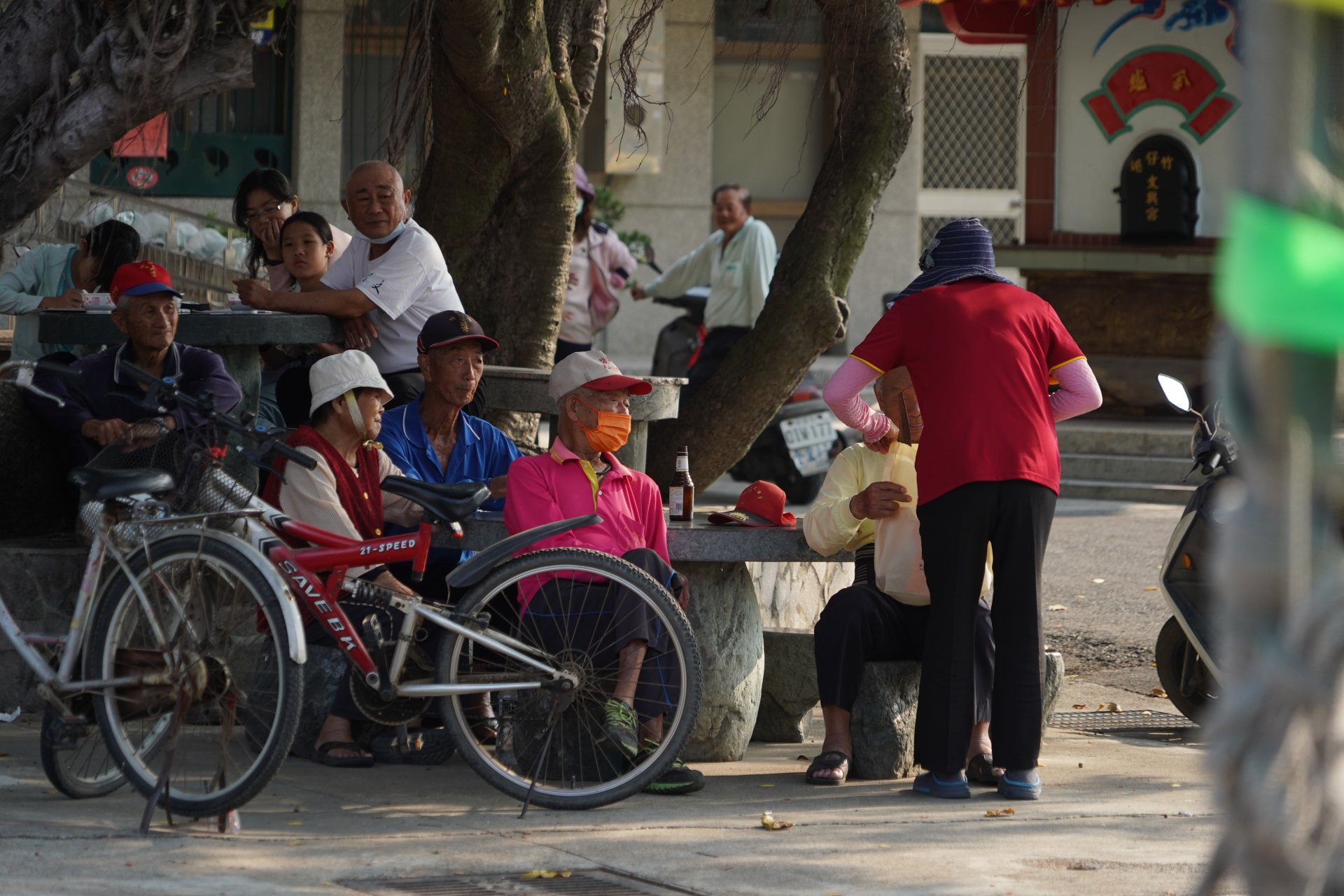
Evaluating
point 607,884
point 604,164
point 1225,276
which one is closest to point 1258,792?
point 1225,276

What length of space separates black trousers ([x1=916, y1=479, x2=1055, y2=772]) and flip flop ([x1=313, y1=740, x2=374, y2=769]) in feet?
5.65

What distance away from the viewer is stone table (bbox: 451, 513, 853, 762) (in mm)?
5801

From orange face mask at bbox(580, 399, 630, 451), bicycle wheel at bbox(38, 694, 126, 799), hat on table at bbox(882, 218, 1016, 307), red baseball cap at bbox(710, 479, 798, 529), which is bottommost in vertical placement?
bicycle wheel at bbox(38, 694, 126, 799)

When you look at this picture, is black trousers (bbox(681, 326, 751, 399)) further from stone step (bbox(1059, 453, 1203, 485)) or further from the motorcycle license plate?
stone step (bbox(1059, 453, 1203, 485))

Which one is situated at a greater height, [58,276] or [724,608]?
[58,276]

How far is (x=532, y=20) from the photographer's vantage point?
661cm

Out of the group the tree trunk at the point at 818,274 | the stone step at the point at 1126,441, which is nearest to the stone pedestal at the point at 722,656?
the tree trunk at the point at 818,274

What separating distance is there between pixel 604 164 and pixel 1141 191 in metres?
5.48

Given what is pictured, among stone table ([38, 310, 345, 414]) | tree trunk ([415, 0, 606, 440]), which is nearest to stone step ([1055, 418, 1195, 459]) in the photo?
tree trunk ([415, 0, 606, 440])

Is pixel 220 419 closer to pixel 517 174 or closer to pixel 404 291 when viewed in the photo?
pixel 404 291

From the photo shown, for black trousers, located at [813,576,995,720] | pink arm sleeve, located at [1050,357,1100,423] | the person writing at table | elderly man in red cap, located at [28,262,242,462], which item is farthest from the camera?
the person writing at table

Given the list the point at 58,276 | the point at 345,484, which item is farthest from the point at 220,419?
the point at 58,276

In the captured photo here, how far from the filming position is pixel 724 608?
591 centimetres

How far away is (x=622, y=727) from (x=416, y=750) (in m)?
0.92
